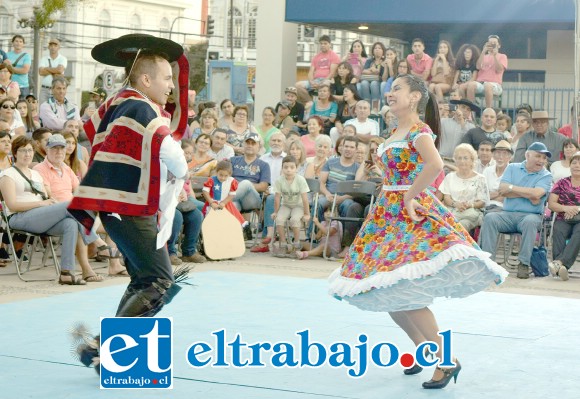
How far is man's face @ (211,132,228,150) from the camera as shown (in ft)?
43.8

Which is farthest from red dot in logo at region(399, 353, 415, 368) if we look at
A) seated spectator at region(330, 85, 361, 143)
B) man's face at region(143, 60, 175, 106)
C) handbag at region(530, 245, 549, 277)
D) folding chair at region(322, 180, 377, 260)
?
seated spectator at region(330, 85, 361, 143)

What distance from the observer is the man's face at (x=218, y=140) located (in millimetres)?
13352

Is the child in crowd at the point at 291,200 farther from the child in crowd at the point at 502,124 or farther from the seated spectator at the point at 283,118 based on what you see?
the seated spectator at the point at 283,118

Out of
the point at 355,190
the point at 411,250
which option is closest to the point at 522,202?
the point at 355,190

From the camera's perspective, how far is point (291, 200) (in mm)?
12438

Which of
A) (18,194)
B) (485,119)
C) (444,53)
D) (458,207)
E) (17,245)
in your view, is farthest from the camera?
(444,53)

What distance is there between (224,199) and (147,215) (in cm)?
652

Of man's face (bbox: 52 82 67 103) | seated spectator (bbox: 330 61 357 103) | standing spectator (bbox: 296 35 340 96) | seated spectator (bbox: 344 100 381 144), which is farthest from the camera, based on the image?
standing spectator (bbox: 296 35 340 96)

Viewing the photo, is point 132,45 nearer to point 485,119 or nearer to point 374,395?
point 374,395

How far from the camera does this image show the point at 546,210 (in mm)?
11781

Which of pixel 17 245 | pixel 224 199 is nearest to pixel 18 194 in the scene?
pixel 17 245

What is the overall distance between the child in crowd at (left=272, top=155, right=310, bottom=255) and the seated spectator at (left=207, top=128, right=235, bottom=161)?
111 cm

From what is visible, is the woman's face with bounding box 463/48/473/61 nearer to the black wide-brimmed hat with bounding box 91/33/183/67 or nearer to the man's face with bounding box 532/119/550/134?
the man's face with bounding box 532/119/550/134

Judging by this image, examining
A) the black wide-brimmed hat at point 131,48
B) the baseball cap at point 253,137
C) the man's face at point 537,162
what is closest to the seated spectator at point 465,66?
the baseball cap at point 253,137
